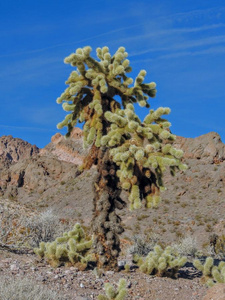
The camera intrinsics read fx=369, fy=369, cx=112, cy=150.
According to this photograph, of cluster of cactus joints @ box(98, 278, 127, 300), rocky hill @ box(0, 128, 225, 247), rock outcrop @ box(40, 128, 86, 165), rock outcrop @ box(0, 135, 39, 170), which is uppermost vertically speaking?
rock outcrop @ box(0, 135, 39, 170)

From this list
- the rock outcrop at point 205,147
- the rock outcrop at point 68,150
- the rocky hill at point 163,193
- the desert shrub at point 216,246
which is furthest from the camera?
the rock outcrop at point 68,150

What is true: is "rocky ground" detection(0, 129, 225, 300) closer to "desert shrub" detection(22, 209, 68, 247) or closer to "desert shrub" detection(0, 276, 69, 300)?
"desert shrub" detection(0, 276, 69, 300)

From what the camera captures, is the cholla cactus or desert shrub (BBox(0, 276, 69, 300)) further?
the cholla cactus

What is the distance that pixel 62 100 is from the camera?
30.8ft

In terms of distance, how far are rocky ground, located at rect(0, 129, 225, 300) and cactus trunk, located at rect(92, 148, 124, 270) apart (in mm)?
452

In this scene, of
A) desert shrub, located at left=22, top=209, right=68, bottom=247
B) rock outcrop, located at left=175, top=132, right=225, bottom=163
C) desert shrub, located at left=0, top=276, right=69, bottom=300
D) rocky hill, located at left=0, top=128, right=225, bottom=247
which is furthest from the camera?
rock outcrop, located at left=175, top=132, right=225, bottom=163

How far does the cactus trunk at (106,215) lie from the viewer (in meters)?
8.32

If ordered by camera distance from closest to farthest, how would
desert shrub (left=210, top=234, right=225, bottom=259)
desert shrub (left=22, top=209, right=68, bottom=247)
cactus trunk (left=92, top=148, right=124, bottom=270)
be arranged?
cactus trunk (left=92, top=148, right=124, bottom=270) < desert shrub (left=22, top=209, right=68, bottom=247) < desert shrub (left=210, top=234, right=225, bottom=259)

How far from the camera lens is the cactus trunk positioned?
8.32m

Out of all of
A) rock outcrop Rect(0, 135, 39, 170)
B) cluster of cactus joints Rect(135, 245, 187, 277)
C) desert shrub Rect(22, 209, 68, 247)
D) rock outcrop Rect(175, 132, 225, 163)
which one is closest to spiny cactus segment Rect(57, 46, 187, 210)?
cluster of cactus joints Rect(135, 245, 187, 277)

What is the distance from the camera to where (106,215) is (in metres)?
8.54

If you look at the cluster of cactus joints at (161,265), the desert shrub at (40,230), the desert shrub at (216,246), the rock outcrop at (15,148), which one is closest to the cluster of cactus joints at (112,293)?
the cluster of cactus joints at (161,265)

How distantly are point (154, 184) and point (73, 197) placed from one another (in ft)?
119

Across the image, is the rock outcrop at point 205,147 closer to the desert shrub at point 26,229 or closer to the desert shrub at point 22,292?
the desert shrub at point 26,229
